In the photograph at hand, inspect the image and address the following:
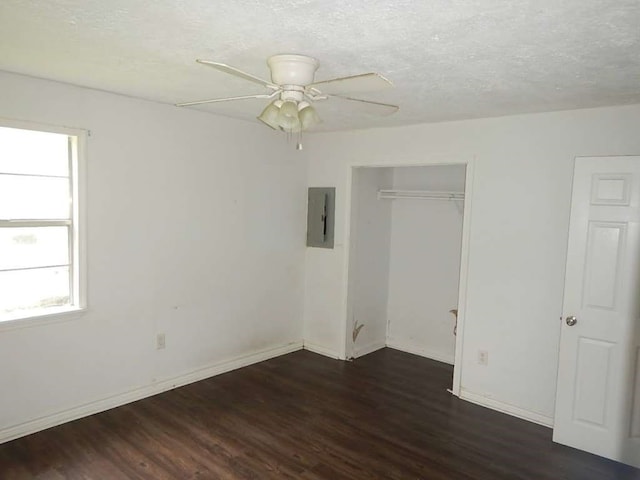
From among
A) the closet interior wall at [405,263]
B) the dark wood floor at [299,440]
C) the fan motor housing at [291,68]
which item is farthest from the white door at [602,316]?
the fan motor housing at [291,68]

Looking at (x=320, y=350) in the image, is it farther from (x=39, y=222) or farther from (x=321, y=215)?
(x=39, y=222)

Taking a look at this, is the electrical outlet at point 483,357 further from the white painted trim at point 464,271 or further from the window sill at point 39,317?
the window sill at point 39,317

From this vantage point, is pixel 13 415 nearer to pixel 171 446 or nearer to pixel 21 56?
pixel 171 446

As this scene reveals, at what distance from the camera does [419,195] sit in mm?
4734

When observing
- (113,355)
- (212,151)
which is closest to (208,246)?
(212,151)

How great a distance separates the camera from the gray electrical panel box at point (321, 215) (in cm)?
479

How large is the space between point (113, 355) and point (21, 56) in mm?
2144

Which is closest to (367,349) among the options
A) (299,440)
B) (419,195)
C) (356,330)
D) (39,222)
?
(356,330)

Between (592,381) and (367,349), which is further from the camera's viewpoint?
(367,349)

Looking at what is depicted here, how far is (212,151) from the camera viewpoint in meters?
4.01

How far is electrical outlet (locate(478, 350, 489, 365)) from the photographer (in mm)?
3777

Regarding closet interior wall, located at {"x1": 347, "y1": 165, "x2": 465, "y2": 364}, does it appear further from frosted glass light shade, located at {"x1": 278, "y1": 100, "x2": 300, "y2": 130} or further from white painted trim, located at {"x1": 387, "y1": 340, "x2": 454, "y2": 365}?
frosted glass light shade, located at {"x1": 278, "y1": 100, "x2": 300, "y2": 130}

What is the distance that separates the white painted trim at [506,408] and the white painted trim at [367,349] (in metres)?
1.27

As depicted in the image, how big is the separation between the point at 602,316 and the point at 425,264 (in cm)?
205
